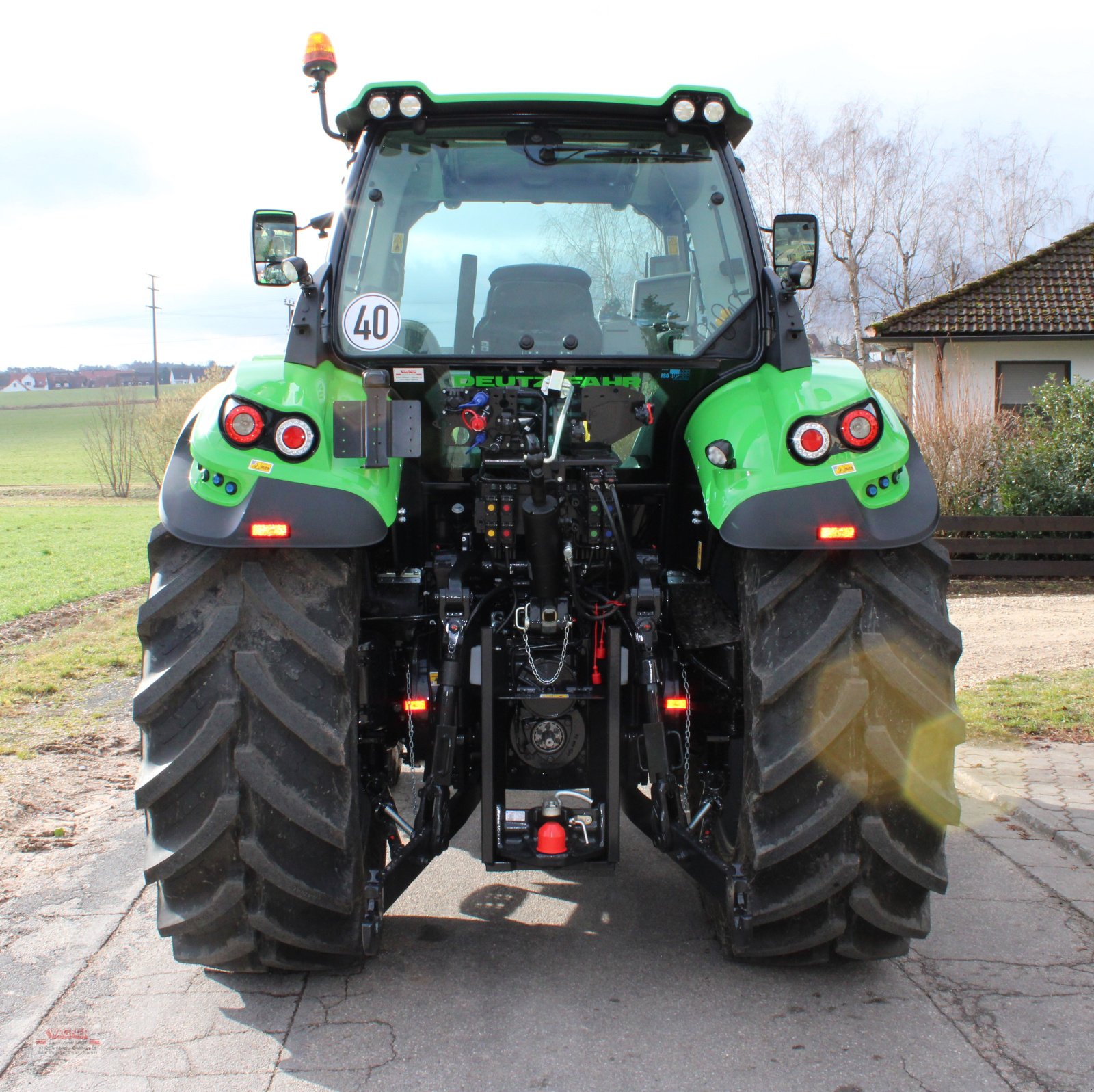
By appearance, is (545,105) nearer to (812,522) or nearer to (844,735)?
(812,522)

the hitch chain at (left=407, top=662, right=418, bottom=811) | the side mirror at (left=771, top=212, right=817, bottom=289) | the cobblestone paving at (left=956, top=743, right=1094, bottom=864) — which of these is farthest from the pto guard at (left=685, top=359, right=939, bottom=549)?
the cobblestone paving at (left=956, top=743, right=1094, bottom=864)

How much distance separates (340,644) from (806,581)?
136cm

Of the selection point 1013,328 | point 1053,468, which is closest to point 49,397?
point 1013,328

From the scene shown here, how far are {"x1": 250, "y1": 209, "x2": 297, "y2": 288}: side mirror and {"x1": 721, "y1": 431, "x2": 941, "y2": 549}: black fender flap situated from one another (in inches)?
71.3

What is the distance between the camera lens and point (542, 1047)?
303 cm

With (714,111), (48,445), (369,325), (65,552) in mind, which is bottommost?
(65,552)

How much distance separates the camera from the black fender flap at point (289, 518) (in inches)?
119

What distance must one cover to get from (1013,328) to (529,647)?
72.1ft

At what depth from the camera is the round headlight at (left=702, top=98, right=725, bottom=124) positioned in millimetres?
3695

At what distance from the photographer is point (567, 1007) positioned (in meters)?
3.29

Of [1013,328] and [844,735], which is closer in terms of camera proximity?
[844,735]

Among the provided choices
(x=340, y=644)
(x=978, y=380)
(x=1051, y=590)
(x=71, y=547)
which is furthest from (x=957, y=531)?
(x=71, y=547)

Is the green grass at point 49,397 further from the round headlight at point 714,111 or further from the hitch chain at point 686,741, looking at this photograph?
the hitch chain at point 686,741

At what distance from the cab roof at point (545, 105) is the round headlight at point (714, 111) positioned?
0.01m
